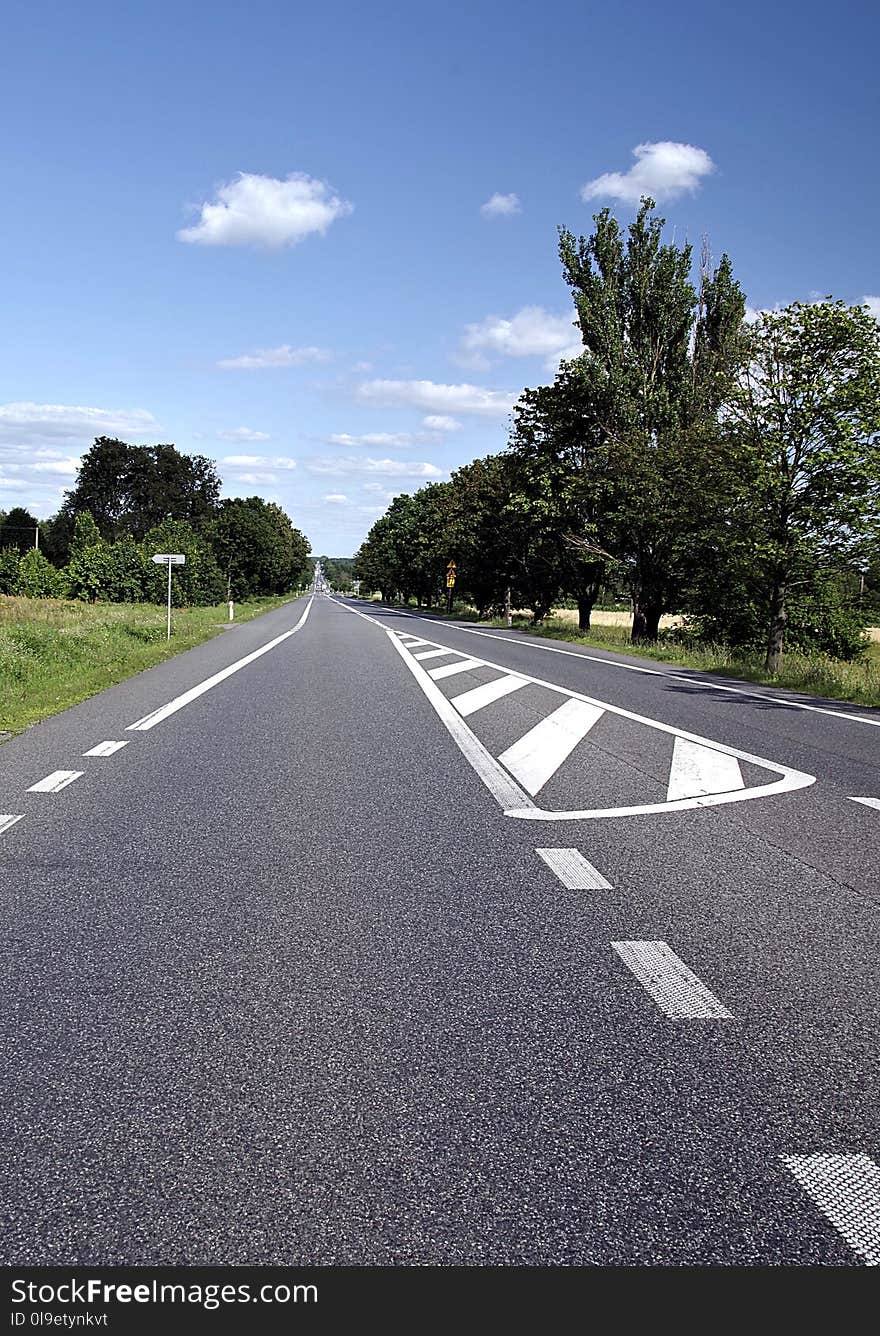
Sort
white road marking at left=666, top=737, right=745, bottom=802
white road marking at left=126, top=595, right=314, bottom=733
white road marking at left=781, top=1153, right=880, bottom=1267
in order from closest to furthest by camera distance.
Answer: white road marking at left=781, top=1153, right=880, bottom=1267 → white road marking at left=666, top=737, right=745, bottom=802 → white road marking at left=126, top=595, right=314, bottom=733

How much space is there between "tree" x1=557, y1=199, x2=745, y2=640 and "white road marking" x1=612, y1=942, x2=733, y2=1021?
28856 millimetres

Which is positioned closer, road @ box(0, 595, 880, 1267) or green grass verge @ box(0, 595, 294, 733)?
road @ box(0, 595, 880, 1267)

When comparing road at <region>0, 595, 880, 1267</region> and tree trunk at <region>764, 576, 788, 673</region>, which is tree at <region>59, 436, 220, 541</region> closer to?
tree trunk at <region>764, 576, 788, 673</region>

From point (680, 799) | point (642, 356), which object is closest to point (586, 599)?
point (642, 356)

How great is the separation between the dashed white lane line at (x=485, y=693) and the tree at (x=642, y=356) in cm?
1789

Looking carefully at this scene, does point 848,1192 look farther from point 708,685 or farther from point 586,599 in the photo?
point 586,599

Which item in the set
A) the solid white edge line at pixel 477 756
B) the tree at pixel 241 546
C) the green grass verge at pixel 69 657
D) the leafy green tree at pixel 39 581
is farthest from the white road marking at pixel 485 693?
the tree at pixel 241 546

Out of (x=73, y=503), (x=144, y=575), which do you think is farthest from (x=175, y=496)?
(x=144, y=575)

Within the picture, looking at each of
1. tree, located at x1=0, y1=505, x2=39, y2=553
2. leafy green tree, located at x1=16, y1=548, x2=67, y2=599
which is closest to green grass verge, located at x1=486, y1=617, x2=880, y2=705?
leafy green tree, located at x1=16, y1=548, x2=67, y2=599

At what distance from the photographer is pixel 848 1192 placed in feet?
7.81

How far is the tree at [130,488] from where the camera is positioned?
3605 inches

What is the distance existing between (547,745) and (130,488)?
91.6 m

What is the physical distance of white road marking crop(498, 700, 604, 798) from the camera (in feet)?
25.5

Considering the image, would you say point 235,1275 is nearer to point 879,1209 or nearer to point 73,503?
point 879,1209
